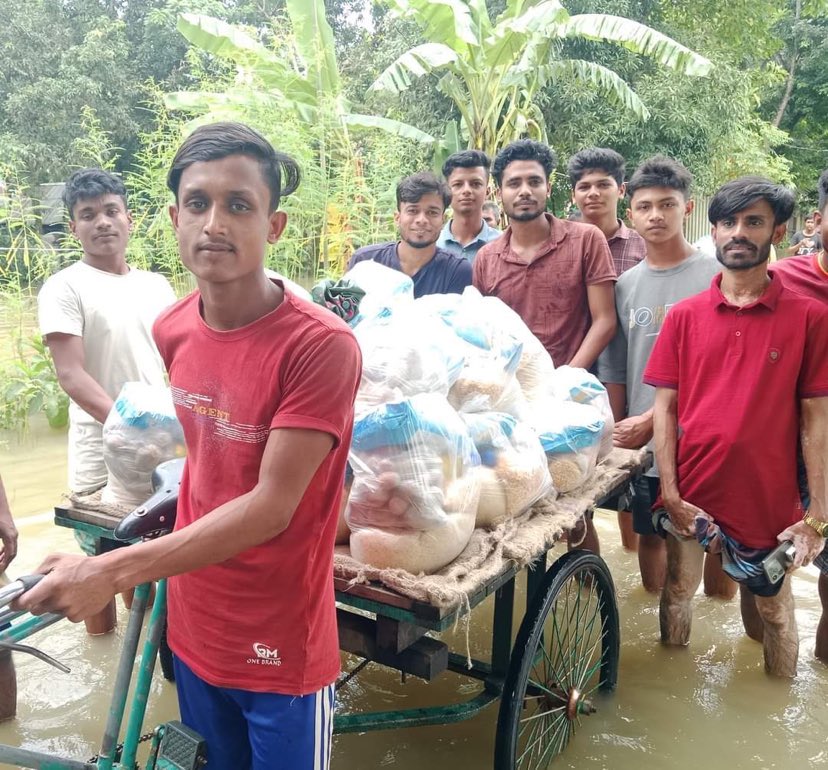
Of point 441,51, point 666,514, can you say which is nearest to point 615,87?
point 441,51

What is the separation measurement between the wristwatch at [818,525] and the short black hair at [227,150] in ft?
7.33

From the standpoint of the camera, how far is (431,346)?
2.19 m

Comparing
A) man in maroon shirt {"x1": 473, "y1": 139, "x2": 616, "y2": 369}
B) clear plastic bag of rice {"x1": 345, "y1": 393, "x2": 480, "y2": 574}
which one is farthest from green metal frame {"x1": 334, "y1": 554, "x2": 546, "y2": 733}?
man in maroon shirt {"x1": 473, "y1": 139, "x2": 616, "y2": 369}

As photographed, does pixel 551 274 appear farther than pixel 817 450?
Yes

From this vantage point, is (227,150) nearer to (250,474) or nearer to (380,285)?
(250,474)

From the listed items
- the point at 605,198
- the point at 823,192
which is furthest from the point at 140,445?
the point at 605,198

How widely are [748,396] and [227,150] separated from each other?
210 centimetres

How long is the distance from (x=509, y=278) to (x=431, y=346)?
147cm

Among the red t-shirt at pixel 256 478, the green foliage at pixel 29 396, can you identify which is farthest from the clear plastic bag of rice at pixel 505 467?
the green foliage at pixel 29 396

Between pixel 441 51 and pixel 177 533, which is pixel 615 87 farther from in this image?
pixel 177 533

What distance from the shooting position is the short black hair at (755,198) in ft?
8.74

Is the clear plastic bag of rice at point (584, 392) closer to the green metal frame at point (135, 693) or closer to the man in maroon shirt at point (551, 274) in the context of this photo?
the man in maroon shirt at point (551, 274)

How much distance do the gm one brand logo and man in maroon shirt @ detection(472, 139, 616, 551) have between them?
7.05 ft

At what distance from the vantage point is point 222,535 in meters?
1.29
